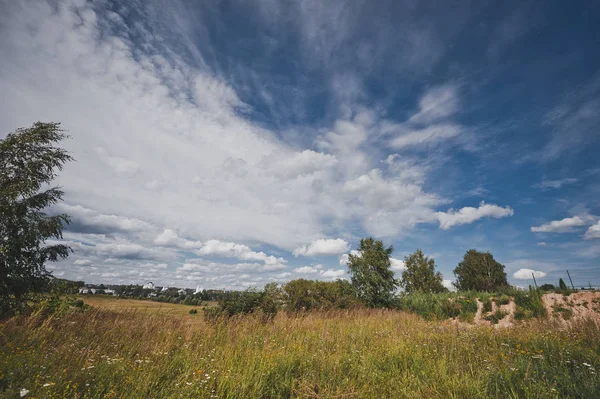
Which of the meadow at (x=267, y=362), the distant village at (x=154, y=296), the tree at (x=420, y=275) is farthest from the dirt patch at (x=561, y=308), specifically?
the tree at (x=420, y=275)

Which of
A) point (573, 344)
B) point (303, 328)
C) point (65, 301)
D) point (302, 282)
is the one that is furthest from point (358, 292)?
point (65, 301)

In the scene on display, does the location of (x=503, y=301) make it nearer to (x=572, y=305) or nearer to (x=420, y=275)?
(x=572, y=305)

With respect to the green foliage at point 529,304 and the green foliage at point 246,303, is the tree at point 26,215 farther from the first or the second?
the green foliage at point 529,304

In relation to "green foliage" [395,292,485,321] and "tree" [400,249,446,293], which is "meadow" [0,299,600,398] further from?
"tree" [400,249,446,293]

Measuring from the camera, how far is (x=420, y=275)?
40406mm

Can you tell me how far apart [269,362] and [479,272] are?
48063mm

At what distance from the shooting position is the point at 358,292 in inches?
730

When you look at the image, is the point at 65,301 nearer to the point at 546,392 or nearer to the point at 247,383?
the point at 247,383

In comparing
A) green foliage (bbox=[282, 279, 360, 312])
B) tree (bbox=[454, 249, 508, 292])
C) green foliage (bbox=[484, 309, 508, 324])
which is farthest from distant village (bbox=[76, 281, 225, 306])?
tree (bbox=[454, 249, 508, 292])

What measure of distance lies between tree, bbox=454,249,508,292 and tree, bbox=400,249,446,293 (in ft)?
12.8

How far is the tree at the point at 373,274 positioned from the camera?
18.2 meters

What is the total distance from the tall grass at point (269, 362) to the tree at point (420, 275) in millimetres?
35956

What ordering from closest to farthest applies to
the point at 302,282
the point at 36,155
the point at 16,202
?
the point at 16,202
the point at 36,155
the point at 302,282

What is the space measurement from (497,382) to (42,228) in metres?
17.7
